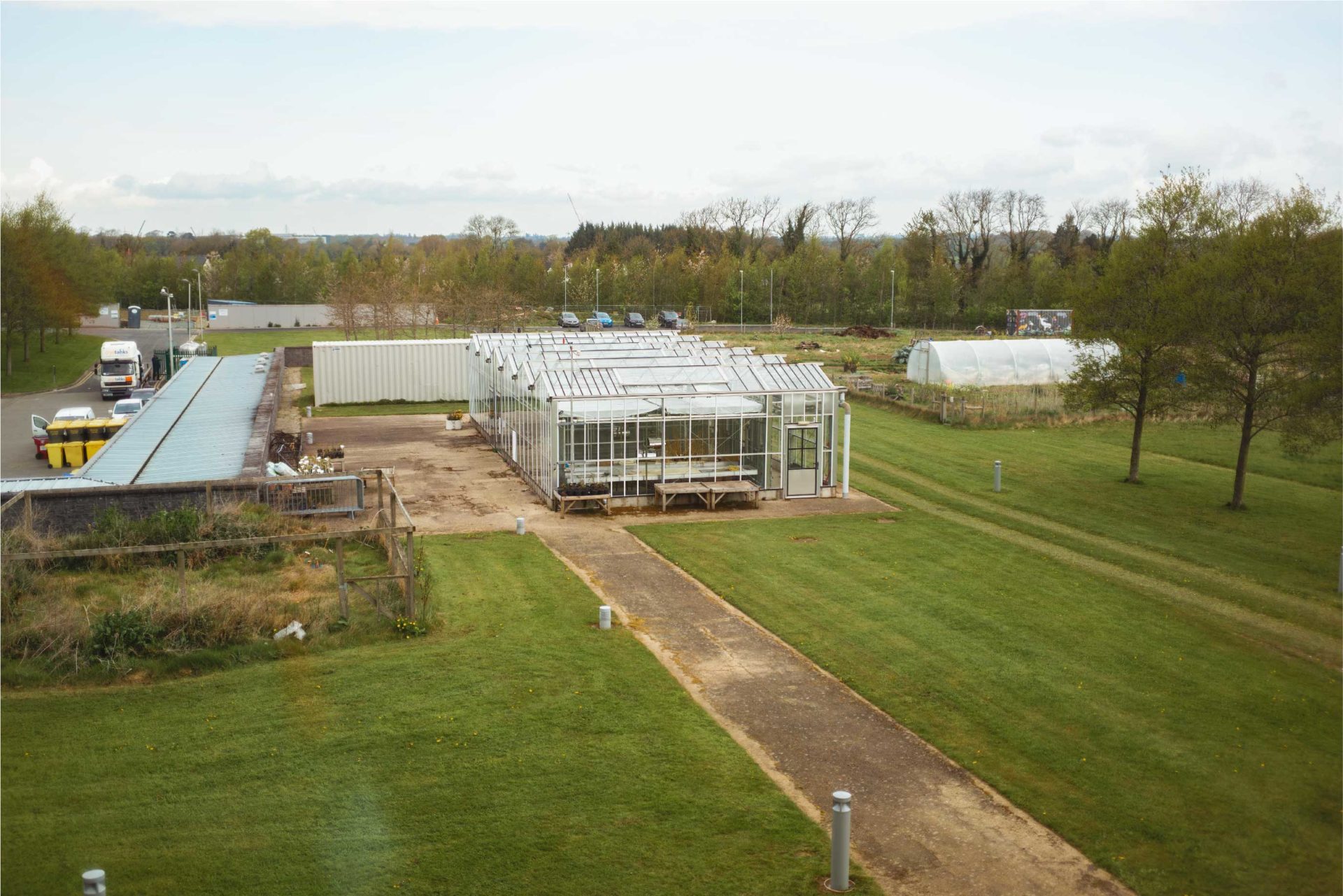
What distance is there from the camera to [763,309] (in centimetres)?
8169

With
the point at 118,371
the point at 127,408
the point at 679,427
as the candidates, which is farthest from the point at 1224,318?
the point at 118,371

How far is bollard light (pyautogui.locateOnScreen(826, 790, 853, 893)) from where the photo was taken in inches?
344

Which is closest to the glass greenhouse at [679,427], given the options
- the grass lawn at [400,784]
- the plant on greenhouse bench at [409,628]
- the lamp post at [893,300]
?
the plant on greenhouse bench at [409,628]

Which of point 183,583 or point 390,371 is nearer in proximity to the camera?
point 183,583

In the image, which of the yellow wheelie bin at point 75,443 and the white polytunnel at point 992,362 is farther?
the white polytunnel at point 992,362

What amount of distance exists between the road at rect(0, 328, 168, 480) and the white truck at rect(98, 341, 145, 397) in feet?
2.38

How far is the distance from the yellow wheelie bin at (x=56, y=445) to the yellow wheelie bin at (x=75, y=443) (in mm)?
88

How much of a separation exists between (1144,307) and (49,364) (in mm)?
53477

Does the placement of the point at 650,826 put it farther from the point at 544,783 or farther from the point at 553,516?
the point at 553,516

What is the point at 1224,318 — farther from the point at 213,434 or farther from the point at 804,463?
the point at 213,434

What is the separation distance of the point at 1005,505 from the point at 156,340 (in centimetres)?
6148

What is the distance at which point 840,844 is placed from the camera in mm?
8781

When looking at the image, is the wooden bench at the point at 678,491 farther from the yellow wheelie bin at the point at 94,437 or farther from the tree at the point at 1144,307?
the yellow wheelie bin at the point at 94,437

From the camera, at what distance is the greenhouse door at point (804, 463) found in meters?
25.0
